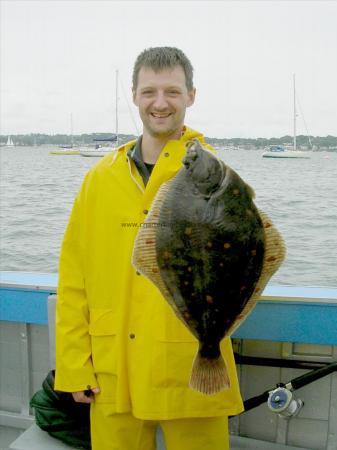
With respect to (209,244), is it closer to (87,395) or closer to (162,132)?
(162,132)

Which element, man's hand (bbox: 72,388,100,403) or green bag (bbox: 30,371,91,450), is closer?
man's hand (bbox: 72,388,100,403)

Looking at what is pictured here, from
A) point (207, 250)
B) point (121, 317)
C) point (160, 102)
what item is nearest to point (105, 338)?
point (121, 317)

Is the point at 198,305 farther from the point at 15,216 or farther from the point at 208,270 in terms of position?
the point at 15,216

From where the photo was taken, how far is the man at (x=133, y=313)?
2.18 m

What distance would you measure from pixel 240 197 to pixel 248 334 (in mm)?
1457

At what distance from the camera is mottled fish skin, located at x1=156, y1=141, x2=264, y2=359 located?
1681 millimetres

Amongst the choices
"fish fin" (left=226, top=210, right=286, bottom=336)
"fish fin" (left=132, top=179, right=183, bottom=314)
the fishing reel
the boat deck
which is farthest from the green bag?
"fish fin" (left=226, top=210, right=286, bottom=336)

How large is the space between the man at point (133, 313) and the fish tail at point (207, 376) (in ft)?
1.07

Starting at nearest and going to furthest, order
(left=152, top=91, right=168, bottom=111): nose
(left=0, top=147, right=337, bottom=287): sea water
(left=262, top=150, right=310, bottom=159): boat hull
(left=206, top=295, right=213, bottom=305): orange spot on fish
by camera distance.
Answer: (left=206, top=295, right=213, bottom=305): orange spot on fish → (left=152, top=91, right=168, bottom=111): nose → (left=0, top=147, right=337, bottom=287): sea water → (left=262, top=150, right=310, bottom=159): boat hull

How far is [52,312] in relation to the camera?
9.69 feet

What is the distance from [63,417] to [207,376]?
1.34 metres

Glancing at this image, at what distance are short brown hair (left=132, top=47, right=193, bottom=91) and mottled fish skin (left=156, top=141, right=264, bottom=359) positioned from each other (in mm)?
617

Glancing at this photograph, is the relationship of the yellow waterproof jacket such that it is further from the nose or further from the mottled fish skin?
the mottled fish skin

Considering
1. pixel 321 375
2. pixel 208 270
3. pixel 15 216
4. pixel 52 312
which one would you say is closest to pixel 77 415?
pixel 52 312
